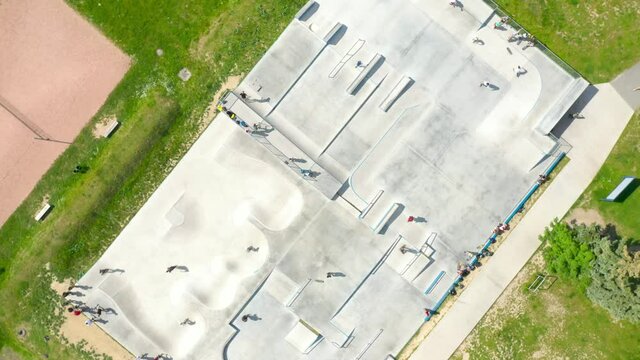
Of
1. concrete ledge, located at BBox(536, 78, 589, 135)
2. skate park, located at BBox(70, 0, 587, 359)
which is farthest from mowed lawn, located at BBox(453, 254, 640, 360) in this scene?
concrete ledge, located at BBox(536, 78, 589, 135)

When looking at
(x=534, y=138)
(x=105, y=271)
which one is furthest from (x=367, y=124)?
(x=105, y=271)

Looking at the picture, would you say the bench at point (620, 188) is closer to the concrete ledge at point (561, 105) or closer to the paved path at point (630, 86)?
the paved path at point (630, 86)

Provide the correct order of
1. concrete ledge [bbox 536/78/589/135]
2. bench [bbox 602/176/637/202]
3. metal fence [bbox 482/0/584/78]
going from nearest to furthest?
bench [bbox 602/176/637/202]
concrete ledge [bbox 536/78/589/135]
metal fence [bbox 482/0/584/78]

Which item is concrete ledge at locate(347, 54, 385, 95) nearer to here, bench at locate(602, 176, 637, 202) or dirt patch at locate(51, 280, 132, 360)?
bench at locate(602, 176, 637, 202)

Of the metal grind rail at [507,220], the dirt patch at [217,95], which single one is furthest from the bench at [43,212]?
the metal grind rail at [507,220]

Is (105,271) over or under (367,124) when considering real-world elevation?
under

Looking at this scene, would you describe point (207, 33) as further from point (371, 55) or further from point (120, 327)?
point (120, 327)

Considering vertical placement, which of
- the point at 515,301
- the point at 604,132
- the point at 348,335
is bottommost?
the point at 348,335
